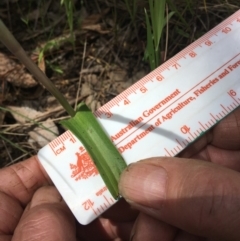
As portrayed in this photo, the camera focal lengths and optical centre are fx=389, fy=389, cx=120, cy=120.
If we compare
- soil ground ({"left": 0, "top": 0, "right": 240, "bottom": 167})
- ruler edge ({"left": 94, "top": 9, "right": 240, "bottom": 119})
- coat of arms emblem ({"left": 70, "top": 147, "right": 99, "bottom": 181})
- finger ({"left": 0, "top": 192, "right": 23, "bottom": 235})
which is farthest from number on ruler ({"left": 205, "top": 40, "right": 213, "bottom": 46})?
finger ({"left": 0, "top": 192, "right": 23, "bottom": 235})

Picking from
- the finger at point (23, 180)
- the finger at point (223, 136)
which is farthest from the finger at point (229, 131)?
the finger at point (23, 180)

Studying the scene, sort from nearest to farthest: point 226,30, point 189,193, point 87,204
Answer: point 189,193 < point 87,204 < point 226,30

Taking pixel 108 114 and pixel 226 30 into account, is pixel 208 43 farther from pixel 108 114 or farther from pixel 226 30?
pixel 108 114

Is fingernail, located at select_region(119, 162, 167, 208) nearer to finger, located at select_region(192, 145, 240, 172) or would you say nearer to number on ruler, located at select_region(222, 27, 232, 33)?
finger, located at select_region(192, 145, 240, 172)

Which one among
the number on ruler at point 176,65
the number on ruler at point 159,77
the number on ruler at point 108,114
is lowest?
the number on ruler at point 176,65

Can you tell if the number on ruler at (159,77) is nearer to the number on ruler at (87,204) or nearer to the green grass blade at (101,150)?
the green grass blade at (101,150)

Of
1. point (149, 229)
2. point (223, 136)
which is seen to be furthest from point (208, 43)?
point (149, 229)
